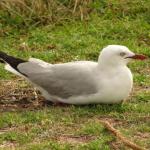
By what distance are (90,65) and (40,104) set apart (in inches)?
24.0

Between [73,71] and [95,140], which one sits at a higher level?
[73,71]

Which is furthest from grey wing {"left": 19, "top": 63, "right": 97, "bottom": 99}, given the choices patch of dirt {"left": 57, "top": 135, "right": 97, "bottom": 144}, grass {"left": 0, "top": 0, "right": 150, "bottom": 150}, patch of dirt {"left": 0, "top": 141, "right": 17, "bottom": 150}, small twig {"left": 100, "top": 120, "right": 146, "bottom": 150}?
patch of dirt {"left": 0, "top": 141, "right": 17, "bottom": 150}

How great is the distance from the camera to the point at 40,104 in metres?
6.04

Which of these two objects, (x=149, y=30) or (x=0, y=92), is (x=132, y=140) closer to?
(x=0, y=92)

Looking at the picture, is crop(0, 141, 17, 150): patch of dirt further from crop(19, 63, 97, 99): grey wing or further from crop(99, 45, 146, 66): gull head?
crop(99, 45, 146, 66): gull head

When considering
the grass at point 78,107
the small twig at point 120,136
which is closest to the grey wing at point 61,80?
the grass at point 78,107

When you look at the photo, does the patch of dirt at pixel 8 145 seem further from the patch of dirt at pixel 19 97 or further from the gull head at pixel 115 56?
the gull head at pixel 115 56

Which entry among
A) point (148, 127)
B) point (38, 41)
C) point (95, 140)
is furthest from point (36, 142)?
point (38, 41)

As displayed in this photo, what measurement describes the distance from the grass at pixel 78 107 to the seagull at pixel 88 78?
0.11m

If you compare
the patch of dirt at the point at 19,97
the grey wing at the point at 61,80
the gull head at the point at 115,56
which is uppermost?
the gull head at the point at 115,56

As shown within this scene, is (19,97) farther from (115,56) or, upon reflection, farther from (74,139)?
(74,139)

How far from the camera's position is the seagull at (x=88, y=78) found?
5.69 meters

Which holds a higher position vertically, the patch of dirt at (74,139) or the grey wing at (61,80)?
the grey wing at (61,80)

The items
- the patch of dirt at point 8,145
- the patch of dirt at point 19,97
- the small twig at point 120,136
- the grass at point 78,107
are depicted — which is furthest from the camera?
the patch of dirt at point 19,97
